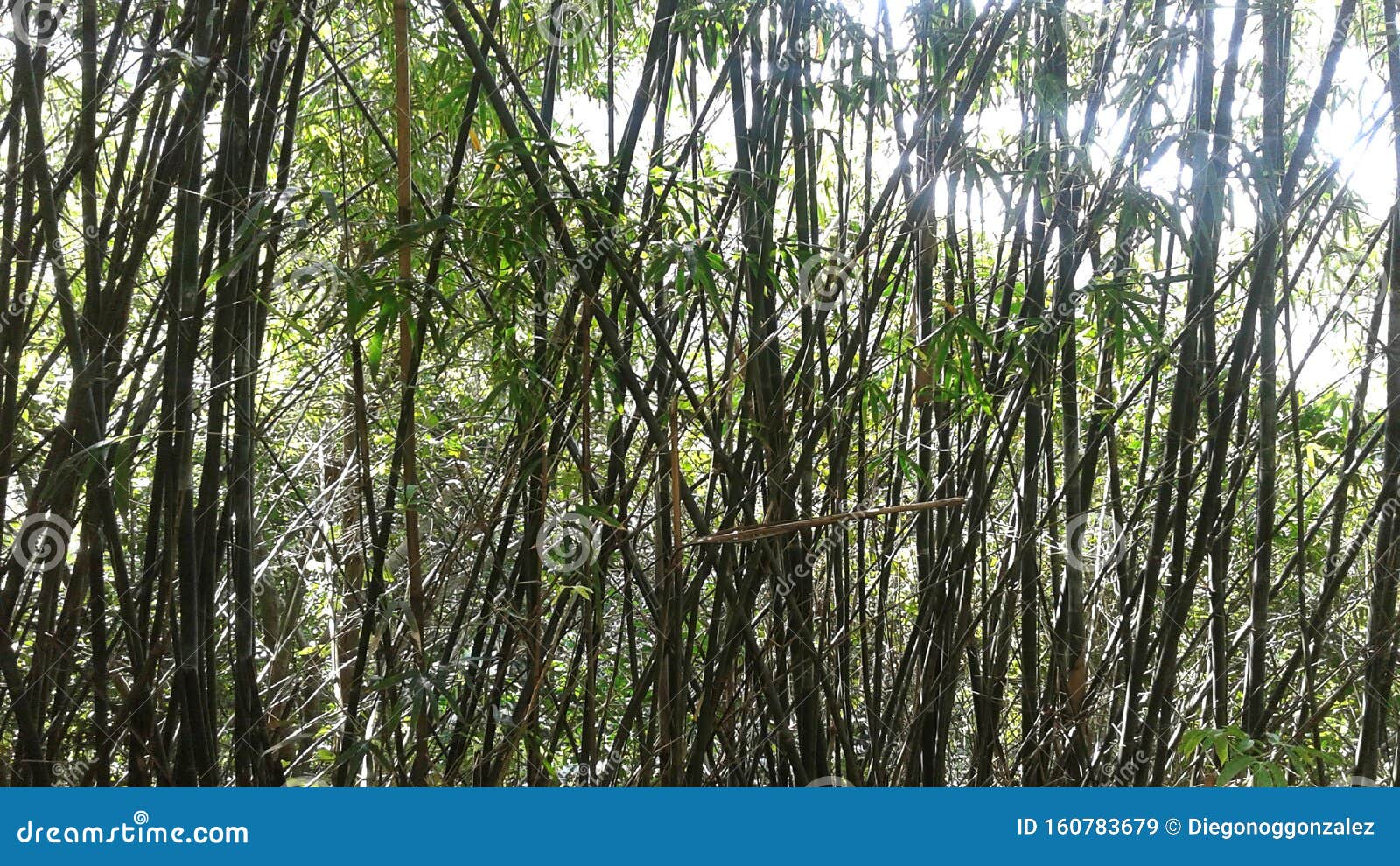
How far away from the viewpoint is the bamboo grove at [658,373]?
147cm

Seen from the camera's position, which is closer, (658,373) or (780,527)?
(780,527)

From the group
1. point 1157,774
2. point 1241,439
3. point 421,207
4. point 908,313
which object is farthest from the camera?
point 908,313

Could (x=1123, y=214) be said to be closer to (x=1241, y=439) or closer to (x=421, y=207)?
(x=1241, y=439)

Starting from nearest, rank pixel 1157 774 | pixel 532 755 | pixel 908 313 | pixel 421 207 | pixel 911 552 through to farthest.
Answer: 1. pixel 421 207
2. pixel 532 755
3. pixel 1157 774
4. pixel 908 313
5. pixel 911 552

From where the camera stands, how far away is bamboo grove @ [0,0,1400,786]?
1.47 metres

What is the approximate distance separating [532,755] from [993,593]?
2.68 ft

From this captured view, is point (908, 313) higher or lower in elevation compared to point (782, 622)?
higher

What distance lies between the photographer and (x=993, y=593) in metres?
1.81

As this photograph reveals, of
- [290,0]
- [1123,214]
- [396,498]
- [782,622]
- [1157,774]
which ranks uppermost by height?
[290,0]

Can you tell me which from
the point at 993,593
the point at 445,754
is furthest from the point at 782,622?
the point at 445,754

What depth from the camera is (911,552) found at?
278 centimetres

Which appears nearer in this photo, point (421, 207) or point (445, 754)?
point (421, 207)

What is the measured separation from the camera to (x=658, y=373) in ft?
5.36

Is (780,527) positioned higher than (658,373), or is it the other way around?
(658,373)
